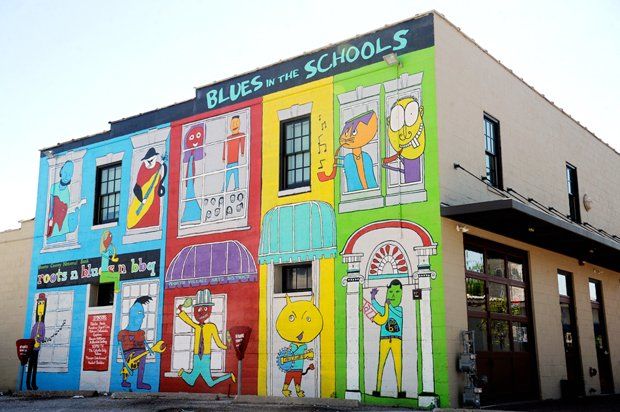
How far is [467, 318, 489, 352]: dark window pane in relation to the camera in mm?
13656

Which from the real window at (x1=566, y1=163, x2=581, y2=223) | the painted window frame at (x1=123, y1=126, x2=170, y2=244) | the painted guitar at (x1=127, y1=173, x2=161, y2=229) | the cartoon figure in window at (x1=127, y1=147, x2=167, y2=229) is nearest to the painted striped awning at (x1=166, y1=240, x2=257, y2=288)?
the painted window frame at (x1=123, y1=126, x2=170, y2=244)

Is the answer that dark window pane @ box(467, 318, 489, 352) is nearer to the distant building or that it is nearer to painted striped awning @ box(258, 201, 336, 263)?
the distant building

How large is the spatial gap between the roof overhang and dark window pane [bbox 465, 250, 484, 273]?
595mm

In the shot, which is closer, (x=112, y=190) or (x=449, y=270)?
(x=449, y=270)

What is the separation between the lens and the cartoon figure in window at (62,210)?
20188 millimetres

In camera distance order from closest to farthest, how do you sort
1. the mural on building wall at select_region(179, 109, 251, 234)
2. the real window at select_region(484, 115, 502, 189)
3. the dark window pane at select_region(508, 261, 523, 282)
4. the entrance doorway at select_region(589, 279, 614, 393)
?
1. the dark window pane at select_region(508, 261, 523, 282)
2. the real window at select_region(484, 115, 502, 189)
3. the mural on building wall at select_region(179, 109, 251, 234)
4. the entrance doorway at select_region(589, 279, 614, 393)

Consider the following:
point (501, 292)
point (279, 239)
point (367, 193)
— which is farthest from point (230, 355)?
point (501, 292)

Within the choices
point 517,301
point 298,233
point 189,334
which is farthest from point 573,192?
point 189,334

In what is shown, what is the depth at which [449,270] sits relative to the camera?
13.1 metres

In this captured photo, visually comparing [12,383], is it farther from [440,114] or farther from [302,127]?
[440,114]

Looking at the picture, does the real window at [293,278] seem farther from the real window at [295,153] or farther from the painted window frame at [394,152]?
the painted window frame at [394,152]

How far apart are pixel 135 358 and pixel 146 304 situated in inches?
55.4

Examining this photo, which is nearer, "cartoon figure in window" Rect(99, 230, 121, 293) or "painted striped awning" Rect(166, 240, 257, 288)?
"painted striped awning" Rect(166, 240, 257, 288)

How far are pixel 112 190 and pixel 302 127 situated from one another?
6.77m
